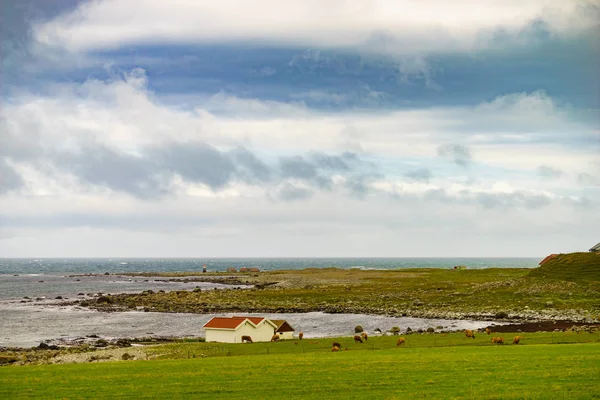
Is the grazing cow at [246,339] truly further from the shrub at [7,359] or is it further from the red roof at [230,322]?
the shrub at [7,359]

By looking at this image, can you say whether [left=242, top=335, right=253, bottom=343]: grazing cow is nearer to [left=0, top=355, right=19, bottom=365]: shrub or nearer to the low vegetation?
[left=0, top=355, right=19, bottom=365]: shrub

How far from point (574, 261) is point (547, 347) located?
277 ft

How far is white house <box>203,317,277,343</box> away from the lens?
197 feet

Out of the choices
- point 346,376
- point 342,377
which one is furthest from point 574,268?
point 342,377

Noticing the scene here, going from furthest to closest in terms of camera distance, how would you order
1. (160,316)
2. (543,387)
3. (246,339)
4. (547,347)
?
(160,316)
(246,339)
(547,347)
(543,387)

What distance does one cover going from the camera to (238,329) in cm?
6003

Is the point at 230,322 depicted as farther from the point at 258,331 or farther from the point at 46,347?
the point at 46,347

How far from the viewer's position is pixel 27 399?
28375mm

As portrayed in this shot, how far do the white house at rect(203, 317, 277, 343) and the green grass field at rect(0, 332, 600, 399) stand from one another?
57.5 feet

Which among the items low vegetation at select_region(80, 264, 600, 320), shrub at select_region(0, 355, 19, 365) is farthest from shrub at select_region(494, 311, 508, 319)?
shrub at select_region(0, 355, 19, 365)

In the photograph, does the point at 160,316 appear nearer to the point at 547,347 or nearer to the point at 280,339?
the point at 280,339

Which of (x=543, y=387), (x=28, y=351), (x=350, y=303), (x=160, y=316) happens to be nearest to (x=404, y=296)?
(x=350, y=303)

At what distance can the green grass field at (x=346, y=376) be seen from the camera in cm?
2734

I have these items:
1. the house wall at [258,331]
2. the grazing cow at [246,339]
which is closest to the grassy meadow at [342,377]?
the grazing cow at [246,339]
